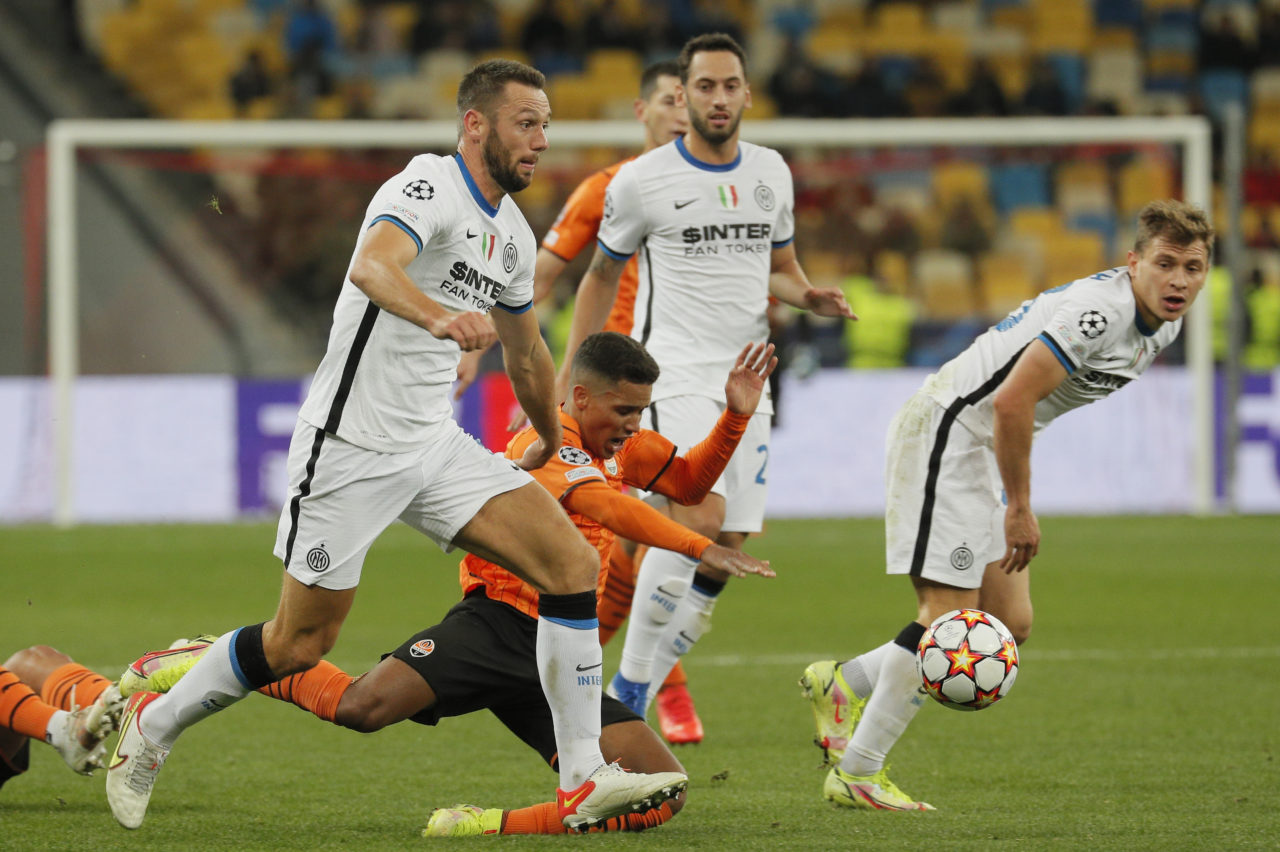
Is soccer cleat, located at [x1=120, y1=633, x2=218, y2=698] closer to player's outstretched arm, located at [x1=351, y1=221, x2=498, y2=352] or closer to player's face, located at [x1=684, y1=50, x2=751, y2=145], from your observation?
player's outstretched arm, located at [x1=351, y1=221, x2=498, y2=352]

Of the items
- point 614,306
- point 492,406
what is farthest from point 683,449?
point 492,406

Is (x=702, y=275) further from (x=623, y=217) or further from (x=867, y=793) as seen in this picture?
(x=867, y=793)

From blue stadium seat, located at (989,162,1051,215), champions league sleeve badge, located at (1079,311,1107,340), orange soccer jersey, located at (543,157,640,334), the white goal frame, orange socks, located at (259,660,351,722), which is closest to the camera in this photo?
orange socks, located at (259,660,351,722)

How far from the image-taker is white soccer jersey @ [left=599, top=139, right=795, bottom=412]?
6.48 metres

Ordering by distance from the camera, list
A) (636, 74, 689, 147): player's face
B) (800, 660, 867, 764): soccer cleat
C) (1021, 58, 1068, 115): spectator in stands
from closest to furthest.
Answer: (800, 660, 867, 764): soccer cleat → (636, 74, 689, 147): player's face → (1021, 58, 1068, 115): spectator in stands

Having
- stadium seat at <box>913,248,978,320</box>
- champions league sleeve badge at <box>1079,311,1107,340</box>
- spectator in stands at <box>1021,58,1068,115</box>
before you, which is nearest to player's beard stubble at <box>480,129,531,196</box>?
champions league sleeve badge at <box>1079,311,1107,340</box>

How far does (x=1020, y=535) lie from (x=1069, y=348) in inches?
22.0

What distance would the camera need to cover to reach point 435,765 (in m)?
5.72

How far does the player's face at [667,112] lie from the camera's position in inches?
277

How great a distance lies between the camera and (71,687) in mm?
4855

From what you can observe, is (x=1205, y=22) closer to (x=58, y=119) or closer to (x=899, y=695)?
(x=58, y=119)

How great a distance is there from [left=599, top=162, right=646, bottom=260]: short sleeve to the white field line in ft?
A: 7.77

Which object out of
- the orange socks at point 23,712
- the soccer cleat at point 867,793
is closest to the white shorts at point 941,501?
the soccer cleat at point 867,793

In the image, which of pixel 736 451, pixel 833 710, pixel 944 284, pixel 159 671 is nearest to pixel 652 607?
pixel 736 451
